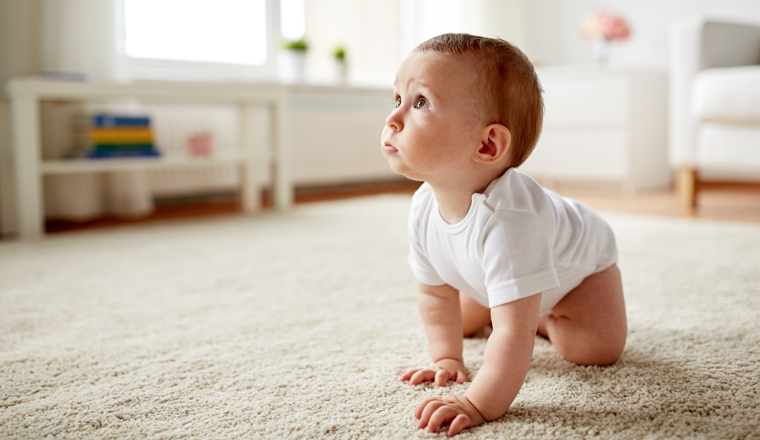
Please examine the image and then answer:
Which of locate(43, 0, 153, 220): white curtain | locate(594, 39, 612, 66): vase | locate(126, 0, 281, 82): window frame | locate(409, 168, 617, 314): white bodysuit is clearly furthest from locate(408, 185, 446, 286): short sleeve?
locate(594, 39, 612, 66): vase

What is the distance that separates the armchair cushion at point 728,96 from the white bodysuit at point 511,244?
1.61 metres

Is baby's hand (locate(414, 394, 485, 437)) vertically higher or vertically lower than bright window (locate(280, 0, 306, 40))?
lower

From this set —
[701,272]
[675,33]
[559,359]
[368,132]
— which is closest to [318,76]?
[368,132]

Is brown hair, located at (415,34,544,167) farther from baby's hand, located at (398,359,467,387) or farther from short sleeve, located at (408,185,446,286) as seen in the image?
baby's hand, located at (398,359,467,387)

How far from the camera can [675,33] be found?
2357mm

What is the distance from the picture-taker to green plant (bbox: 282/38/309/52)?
3100mm

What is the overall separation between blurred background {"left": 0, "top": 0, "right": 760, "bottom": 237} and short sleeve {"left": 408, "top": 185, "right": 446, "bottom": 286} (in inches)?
66.4

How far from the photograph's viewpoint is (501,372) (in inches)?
24.4

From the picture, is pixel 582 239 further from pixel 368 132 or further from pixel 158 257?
pixel 368 132

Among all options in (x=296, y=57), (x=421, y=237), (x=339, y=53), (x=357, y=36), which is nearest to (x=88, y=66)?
(x=296, y=57)

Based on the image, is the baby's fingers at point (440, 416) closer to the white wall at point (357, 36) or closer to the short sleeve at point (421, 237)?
the short sleeve at point (421, 237)

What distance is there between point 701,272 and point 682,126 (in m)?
1.21

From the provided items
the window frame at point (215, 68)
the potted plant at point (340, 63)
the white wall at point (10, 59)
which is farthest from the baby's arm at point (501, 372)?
the potted plant at point (340, 63)

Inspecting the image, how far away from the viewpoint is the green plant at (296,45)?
310 cm
